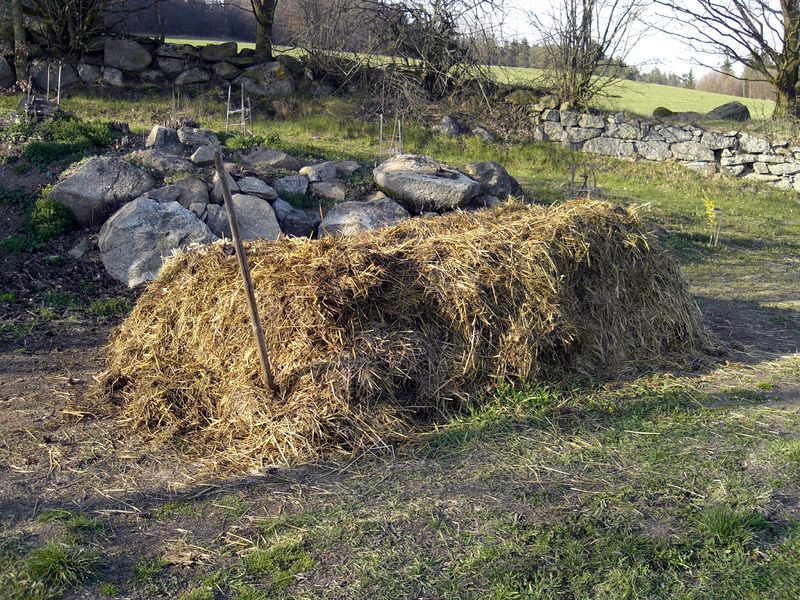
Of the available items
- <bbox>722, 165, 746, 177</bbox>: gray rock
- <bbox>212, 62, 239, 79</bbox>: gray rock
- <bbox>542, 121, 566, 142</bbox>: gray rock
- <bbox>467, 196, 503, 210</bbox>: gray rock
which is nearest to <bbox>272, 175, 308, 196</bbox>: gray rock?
<bbox>467, 196, 503, 210</bbox>: gray rock

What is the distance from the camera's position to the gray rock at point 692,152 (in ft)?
60.7

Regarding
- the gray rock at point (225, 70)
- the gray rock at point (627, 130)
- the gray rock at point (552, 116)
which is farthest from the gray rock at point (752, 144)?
the gray rock at point (225, 70)

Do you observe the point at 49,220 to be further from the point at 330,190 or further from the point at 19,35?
the point at 19,35

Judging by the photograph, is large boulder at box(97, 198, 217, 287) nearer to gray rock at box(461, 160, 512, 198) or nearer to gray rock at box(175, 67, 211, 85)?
gray rock at box(461, 160, 512, 198)

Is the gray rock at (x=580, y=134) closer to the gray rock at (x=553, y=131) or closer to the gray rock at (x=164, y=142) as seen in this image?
the gray rock at (x=553, y=131)

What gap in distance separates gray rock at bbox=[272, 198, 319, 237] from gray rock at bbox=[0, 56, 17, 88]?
11098mm

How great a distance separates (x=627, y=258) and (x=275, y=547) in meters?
4.30

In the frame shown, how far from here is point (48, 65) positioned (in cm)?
1586

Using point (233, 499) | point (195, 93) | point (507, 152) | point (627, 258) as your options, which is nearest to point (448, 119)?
point (507, 152)

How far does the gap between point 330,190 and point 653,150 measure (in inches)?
477

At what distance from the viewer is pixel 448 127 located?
17.5 m

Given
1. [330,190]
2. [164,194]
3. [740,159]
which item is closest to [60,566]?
[164,194]

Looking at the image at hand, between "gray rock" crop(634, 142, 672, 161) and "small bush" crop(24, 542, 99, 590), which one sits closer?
"small bush" crop(24, 542, 99, 590)

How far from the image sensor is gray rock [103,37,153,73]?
17.8 metres
